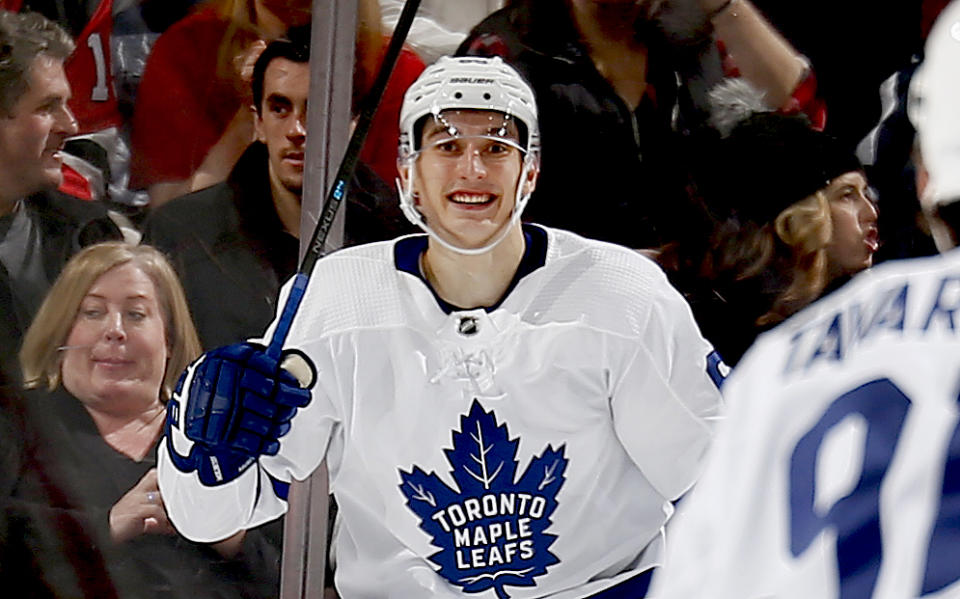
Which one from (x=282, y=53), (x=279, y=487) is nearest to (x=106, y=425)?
(x=279, y=487)

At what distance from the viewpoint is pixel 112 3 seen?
2584 mm

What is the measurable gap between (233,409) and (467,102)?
0.52 m

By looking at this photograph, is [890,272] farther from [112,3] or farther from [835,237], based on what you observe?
[112,3]

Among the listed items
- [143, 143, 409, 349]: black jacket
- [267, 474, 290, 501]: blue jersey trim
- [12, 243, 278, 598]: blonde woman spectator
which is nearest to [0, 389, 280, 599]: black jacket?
[12, 243, 278, 598]: blonde woman spectator

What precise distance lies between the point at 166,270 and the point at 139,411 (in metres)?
0.24

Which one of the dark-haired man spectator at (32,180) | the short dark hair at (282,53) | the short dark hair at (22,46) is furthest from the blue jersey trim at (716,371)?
the short dark hair at (22,46)

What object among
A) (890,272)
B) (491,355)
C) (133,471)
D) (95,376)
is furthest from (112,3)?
(890,272)

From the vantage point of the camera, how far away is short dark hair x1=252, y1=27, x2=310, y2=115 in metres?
2.53

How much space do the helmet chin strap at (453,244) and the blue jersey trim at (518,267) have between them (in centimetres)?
4

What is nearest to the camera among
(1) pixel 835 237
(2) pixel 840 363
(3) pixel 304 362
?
(2) pixel 840 363

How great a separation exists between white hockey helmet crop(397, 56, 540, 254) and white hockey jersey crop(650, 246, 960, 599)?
52.8 inches

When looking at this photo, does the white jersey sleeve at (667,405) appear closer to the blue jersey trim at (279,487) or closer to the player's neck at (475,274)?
the player's neck at (475,274)

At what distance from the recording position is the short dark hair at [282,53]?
2.53m

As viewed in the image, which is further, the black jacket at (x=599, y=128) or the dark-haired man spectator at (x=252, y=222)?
the dark-haired man spectator at (x=252, y=222)
